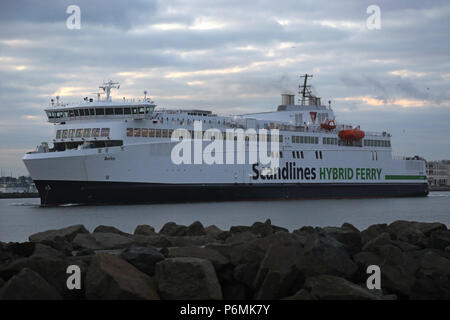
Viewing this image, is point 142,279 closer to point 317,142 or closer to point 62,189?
point 62,189

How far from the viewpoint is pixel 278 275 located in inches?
318

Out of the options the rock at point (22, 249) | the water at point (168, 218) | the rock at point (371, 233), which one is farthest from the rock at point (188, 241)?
the water at point (168, 218)

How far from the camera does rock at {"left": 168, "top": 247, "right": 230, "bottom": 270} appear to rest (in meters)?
8.62

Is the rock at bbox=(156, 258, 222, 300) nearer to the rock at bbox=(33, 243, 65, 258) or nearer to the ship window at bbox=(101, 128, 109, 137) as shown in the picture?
the rock at bbox=(33, 243, 65, 258)

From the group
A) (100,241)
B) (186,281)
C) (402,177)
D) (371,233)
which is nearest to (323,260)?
(186,281)

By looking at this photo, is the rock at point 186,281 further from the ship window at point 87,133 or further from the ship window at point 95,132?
the ship window at point 87,133

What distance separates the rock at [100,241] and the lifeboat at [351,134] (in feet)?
137

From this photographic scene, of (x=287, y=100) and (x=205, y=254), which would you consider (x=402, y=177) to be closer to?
(x=287, y=100)

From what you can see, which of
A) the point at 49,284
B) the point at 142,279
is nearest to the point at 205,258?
the point at 142,279

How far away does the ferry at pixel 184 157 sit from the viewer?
117 ft

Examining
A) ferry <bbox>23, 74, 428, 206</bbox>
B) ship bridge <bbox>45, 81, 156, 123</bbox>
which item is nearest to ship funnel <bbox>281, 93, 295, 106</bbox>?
ferry <bbox>23, 74, 428, 206</bbox>

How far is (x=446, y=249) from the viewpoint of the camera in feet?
35.2

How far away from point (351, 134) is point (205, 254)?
145ft

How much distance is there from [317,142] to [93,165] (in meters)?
19.6
